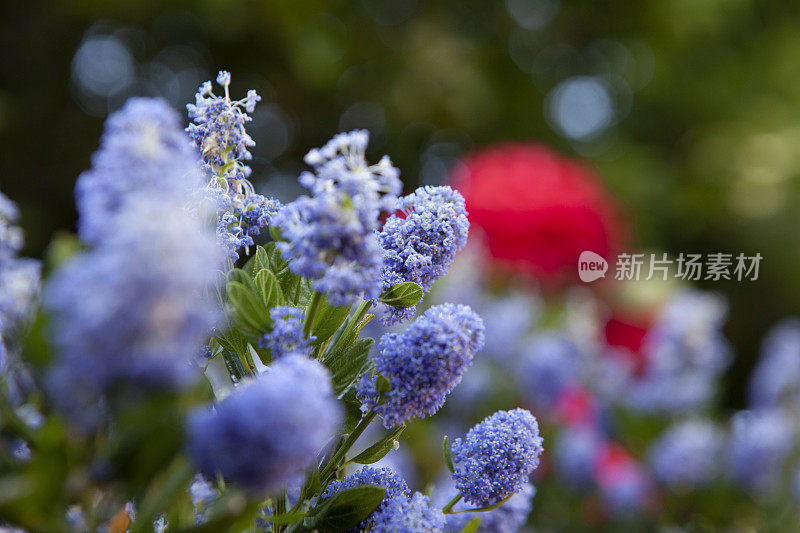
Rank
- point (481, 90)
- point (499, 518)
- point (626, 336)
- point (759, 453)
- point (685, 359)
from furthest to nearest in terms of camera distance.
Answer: point (481, 90)
point (626, 336)
point (685, 359)
point (759, 453)
point (499, 518)

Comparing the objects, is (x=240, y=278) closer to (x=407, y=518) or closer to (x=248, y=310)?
(x=248, y=310)

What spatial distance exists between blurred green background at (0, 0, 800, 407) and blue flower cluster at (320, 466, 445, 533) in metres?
1.80

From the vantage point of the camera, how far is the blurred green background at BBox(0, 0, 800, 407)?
2.42 m

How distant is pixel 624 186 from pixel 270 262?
8.02ft

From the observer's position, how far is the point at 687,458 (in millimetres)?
1027

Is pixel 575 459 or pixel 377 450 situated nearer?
pixel 377 450

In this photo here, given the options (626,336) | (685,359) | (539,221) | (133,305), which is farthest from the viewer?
(626,336)

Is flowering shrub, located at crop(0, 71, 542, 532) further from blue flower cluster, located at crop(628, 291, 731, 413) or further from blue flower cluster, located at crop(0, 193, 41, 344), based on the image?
blue flower cluster, located at crop(628, 291, 731, 413)

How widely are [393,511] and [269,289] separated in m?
0.11

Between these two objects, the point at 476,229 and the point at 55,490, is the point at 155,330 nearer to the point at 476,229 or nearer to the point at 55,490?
the point at 55,490

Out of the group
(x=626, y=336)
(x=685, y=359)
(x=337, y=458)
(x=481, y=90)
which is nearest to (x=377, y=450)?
(x=337, y=458)

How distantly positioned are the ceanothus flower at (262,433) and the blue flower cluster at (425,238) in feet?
0.38

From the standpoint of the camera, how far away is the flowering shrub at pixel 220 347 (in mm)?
188

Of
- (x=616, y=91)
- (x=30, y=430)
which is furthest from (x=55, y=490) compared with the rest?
(x=616, y=91)
